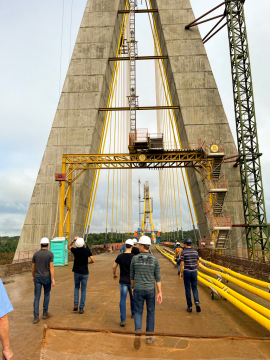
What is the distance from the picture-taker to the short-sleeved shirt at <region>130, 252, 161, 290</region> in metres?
4.27

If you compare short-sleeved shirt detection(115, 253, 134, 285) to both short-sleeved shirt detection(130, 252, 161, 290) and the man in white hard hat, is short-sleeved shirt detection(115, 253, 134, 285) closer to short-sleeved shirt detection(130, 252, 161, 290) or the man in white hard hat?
short-sleeved shirt detection(130, 252, 161, 290)

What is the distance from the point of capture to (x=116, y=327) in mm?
5320

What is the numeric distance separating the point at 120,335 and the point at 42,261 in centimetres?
314

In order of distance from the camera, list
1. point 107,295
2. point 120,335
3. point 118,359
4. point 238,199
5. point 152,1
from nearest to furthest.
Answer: point 118,359, point 120,335, point 107,295, point 238,199, point 152,1

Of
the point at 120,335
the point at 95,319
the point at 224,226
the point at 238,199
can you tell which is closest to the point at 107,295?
the point at 95,319

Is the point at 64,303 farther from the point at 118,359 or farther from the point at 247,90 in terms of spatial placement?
the point at 247,90

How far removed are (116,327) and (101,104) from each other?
1131 inches

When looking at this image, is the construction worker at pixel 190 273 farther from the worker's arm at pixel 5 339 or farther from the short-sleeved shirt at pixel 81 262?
the worker's arm at pixel 5 339

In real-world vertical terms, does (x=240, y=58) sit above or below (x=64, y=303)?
above

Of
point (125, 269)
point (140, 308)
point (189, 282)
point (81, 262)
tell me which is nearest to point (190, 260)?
Result: point (189, 282)

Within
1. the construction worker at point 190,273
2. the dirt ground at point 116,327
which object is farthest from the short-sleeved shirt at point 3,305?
the construction worker at point 190,273

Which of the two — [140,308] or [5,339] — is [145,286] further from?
[5,339]

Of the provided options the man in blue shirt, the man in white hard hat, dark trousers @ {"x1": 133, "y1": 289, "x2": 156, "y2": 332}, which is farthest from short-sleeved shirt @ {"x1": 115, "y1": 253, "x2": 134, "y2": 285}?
the man in blue shirt

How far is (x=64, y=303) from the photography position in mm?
7477
